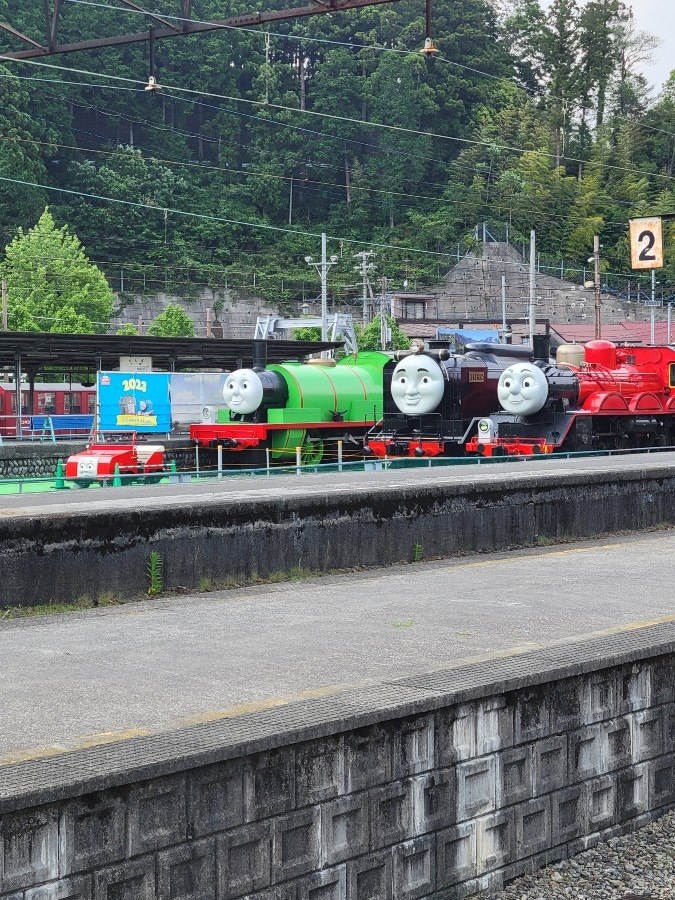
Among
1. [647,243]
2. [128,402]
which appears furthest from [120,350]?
[647,243]

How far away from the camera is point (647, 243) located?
81.0 ft

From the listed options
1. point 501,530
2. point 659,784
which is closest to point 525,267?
point 501,530

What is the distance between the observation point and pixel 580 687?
6152mm

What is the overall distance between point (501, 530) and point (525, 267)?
82846mm

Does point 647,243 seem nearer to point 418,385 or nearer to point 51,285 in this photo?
point 418,385

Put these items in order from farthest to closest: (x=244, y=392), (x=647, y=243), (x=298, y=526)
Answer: (x=244, y=392) < (x=647, y=243) < (x=298, y=526)

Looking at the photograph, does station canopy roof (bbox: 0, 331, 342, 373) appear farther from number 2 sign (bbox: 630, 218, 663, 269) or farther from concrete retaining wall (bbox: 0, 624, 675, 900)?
Result: concrete retaining wall (bbox: 0, 624, 675, 900)

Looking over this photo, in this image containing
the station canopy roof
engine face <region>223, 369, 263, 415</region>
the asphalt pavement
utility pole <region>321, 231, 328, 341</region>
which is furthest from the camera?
utility pole <region>321, 231, 328, 341</region>

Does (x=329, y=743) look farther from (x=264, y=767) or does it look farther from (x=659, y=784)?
(x=659, y=784)

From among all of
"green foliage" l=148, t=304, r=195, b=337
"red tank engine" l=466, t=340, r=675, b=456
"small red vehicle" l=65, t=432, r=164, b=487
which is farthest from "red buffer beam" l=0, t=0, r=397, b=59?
"green foliage" l=148, t=304, r=195, b=337

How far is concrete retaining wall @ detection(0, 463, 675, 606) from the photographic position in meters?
8.88

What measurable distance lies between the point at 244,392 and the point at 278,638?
20519 millimetres

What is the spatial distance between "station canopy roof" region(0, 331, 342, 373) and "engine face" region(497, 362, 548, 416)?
650cm

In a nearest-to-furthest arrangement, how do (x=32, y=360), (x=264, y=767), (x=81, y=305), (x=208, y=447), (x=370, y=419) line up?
(x=264, y=767)
(x=208, y=447)
(x=370, y=419)
(x=32, y=360)
(x=81, y=305)
